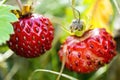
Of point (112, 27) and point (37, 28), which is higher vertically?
point (37, 28)

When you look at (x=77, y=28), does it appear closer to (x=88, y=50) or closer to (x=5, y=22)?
(x=88, y=50)

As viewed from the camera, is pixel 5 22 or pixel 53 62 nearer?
pixel 5 22

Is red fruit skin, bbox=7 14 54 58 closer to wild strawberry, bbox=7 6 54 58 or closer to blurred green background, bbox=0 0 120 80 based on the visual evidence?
wild strawberry, bbox=7 6 54 58

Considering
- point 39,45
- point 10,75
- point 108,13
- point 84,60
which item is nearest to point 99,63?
point 84,60

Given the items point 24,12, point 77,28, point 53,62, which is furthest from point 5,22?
point 53,62

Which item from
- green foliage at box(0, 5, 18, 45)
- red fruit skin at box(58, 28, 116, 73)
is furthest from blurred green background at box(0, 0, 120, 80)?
green foliage at box(0, 5, 18, 45)

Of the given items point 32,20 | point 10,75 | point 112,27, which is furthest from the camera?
point 112,27

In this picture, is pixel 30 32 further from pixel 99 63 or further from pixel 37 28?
pixel 99 63
